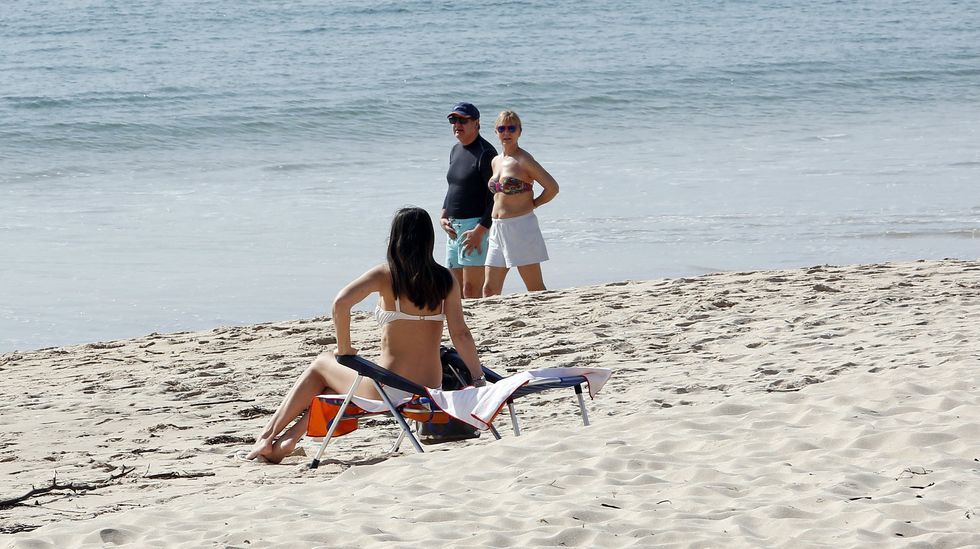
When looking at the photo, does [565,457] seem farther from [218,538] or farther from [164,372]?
[164,372]

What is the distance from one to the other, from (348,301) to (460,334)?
1.62 feet

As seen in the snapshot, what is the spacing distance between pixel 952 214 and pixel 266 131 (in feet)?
38.0

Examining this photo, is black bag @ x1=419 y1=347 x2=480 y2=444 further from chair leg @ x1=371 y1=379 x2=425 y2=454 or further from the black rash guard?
the black rash guard

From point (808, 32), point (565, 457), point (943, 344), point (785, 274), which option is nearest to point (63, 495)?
point (565, 457)

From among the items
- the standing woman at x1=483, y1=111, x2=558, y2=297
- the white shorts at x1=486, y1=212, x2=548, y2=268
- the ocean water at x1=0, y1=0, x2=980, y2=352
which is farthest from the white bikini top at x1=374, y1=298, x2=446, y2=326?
the ocean water at x1=0, y1=0, x2=980, y2=352

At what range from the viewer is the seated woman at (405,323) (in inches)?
192

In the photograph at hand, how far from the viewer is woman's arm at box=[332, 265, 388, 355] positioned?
4.76 m

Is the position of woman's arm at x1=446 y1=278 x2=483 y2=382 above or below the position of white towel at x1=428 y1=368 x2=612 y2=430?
above

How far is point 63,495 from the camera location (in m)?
4.50

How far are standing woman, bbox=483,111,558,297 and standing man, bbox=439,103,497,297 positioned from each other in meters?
0.11

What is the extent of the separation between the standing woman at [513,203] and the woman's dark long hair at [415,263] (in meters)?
2.78

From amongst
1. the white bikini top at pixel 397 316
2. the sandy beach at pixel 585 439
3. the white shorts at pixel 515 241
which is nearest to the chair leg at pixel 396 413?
the sandy beach at pixel 585 439

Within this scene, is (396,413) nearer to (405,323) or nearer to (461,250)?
(405,323)

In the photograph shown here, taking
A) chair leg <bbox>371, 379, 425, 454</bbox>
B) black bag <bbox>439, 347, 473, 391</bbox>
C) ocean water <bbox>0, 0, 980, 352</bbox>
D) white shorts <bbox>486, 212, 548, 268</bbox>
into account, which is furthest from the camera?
ocean water <bbox>0, 0, 980, 352</bbox>
